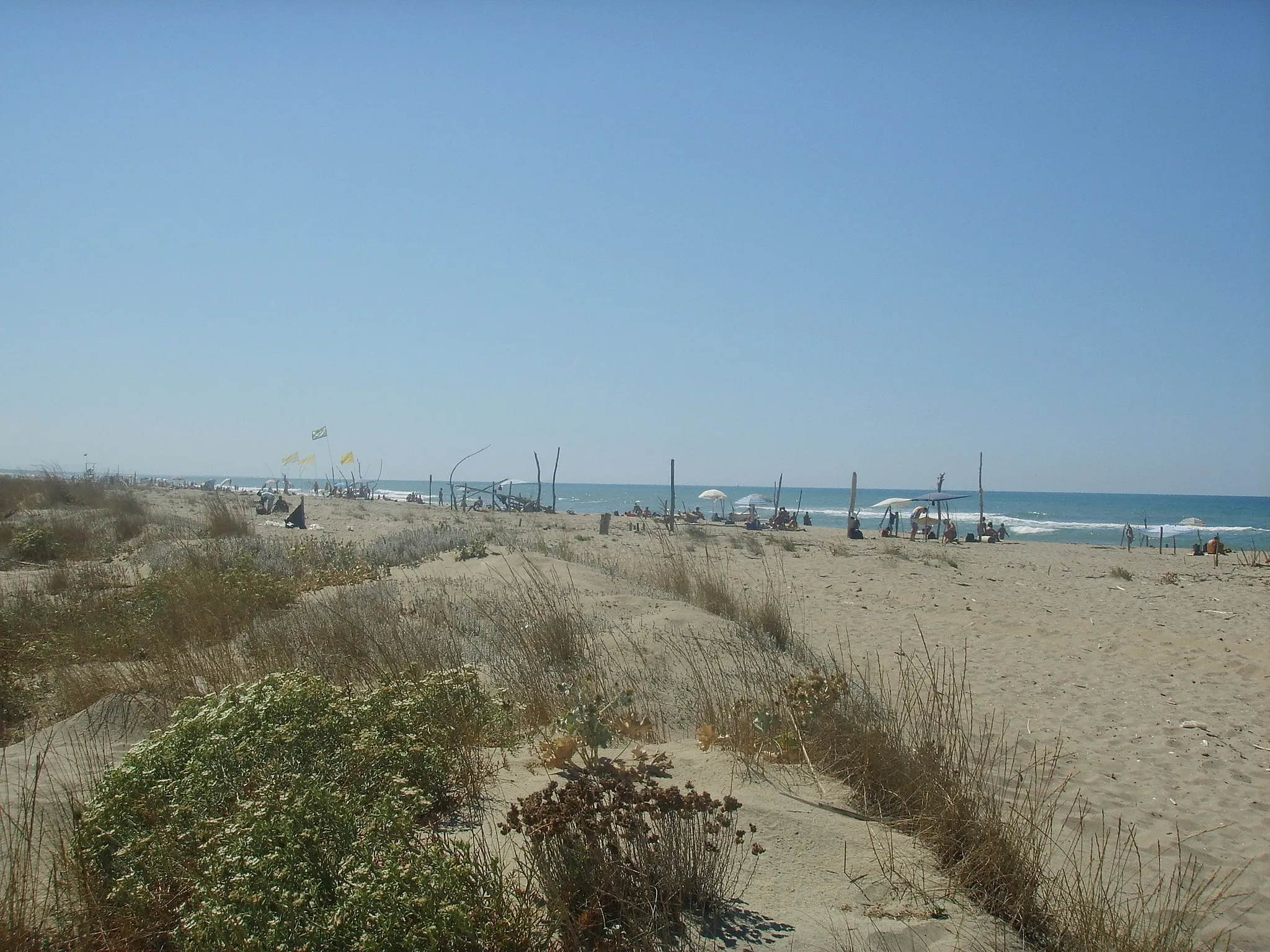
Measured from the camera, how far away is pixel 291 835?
2180 millimetres

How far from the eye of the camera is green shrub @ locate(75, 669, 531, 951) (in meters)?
2.02

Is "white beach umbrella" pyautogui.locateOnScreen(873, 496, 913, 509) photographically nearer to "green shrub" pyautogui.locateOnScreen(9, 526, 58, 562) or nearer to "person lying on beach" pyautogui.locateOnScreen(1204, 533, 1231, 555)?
"person lying on beach" pyautogui.locateOnScreen(1204, 533, 1231, 555)

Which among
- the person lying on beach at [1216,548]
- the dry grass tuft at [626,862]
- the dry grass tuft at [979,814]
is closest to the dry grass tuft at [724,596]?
the dry grass tuft at [979,814]

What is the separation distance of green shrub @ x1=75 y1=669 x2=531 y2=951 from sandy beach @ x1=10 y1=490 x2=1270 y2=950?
66cm

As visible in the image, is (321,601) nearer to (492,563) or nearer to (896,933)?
(492,563)

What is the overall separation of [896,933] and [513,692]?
2.90m

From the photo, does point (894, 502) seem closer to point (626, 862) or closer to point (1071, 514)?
point (626, 862)

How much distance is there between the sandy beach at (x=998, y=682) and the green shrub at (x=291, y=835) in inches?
25.9

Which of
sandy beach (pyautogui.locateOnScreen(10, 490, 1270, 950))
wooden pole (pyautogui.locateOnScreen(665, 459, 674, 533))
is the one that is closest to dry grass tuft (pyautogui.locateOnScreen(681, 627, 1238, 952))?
sandy beach (pyautogui.locateOnScreen(10, 490, 1270, 950))

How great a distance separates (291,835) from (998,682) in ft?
22.8

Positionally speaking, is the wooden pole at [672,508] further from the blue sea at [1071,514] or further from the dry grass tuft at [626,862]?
the dry grass tuft at [626,862]

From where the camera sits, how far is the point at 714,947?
7.92ft

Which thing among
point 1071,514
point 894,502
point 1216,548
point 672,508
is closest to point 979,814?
point 1216,548

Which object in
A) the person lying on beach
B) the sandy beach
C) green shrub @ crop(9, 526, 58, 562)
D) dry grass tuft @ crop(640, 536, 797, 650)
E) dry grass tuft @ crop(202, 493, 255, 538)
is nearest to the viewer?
the sandy beach
